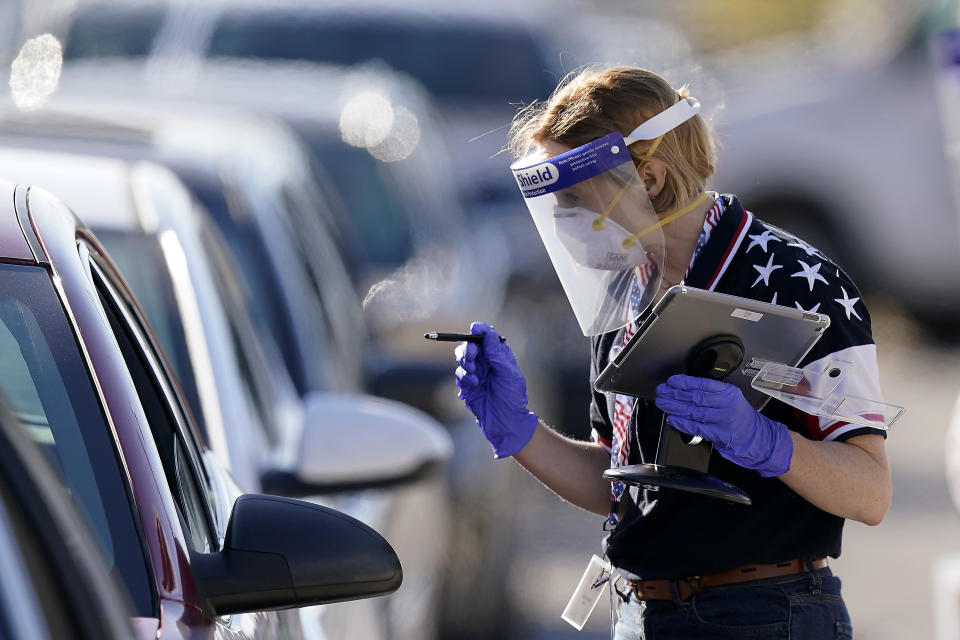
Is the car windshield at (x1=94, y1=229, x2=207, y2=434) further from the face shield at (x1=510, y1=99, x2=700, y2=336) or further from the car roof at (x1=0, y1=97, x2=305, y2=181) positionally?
the face shield at (x1=510, y1=99, x2=700, y2=336)

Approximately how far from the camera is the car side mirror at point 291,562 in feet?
6.40

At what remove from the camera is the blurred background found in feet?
15.7

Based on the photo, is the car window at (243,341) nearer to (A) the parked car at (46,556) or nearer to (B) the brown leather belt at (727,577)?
(B) the brown leather belt at (727,577)

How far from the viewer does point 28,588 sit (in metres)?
1.42

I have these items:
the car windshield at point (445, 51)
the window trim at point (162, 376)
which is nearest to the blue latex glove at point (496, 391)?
the window trim at point (162, 376)

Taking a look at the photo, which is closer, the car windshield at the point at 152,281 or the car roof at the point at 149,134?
the car windshield at the point at 152,281

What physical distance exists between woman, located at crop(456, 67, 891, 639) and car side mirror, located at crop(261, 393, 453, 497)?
28.4 inches

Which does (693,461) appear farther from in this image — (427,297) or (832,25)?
(832,25)

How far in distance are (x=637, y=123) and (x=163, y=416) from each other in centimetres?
88

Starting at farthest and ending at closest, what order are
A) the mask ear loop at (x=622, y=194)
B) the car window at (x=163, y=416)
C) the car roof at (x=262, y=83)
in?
the car roof at (x=262, y=83), the mask ear loop at (x=622, y=194), the car window at (x=163, y=416)

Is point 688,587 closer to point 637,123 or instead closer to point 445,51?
point 637,123

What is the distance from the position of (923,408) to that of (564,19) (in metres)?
3.70

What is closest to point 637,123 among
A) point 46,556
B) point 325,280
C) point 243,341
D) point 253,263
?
point 46,556

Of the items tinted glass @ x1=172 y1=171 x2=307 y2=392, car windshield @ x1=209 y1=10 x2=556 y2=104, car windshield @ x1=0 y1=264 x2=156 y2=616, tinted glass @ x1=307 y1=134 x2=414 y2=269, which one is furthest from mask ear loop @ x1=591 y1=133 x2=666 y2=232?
car windshield @ x1=209 y1=10 x2=556 y2=104
